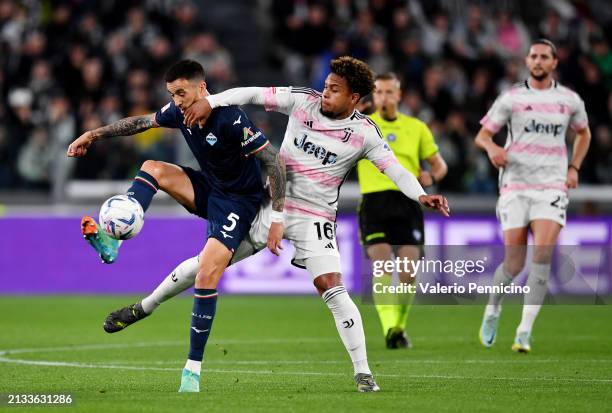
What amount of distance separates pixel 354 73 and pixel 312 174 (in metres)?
0.76

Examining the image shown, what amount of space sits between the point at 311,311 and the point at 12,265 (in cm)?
495

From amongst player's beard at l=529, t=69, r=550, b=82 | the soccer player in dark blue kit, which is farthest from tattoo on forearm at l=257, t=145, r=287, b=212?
player's beard at l=529, t=69, r=550, b=82

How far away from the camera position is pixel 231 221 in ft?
28.7

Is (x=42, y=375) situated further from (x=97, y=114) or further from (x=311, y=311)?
(x=97, y=114)

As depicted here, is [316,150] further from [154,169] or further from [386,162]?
[154,169]

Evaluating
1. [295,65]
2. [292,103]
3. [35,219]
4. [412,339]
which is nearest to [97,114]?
[35,219]

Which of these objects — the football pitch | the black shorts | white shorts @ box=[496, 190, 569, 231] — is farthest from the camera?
the black shorts

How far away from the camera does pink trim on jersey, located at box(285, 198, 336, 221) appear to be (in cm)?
874

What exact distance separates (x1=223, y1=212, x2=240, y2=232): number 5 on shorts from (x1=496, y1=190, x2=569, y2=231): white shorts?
374 centimetres

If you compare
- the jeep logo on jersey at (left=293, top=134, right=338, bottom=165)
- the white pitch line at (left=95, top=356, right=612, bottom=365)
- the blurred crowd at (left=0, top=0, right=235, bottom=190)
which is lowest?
the white pitch line at (left=95, top=356, right=612, bottom=365)

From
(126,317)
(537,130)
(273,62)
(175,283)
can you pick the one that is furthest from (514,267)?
(273,62)

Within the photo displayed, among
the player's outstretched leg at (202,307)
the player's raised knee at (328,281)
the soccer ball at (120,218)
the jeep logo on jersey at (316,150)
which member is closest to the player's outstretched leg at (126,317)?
the player's outstretched leg at (202,307)

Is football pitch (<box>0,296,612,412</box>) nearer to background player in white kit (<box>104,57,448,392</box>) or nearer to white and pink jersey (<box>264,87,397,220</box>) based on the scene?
background player in white kit (<box>104,57,448,392</box>)

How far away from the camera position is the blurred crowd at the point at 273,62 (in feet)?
60.7
